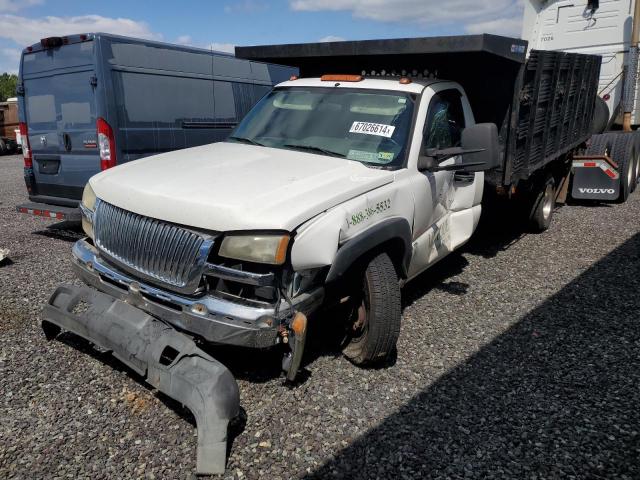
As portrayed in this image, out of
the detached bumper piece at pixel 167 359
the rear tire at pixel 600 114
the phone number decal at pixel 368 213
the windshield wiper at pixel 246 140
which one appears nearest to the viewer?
the detached bumper piece at pixel 167 359

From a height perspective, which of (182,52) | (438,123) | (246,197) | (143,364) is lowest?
(143,364)

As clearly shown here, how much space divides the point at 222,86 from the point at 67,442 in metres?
5.87

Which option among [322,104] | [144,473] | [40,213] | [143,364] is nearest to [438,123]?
[322,104]

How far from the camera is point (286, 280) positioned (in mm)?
2994

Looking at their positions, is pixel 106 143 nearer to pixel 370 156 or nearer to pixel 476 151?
pixel 370 156

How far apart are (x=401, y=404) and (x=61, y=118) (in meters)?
5.54

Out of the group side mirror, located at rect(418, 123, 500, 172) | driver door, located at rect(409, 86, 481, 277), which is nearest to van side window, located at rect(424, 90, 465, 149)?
driver door, located at rect(409, 86, 481, 277)

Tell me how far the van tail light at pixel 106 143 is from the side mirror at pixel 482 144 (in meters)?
4.08

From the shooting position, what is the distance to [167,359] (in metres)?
3.08

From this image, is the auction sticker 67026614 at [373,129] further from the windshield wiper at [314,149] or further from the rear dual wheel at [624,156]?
the rear dual wheel at [624,156]

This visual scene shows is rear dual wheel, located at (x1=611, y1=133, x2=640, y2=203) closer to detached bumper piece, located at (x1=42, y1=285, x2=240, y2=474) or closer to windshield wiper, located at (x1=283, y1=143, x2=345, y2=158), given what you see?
windshield wiper, located at (x1=283, y1=143, x2=345, y2=158)

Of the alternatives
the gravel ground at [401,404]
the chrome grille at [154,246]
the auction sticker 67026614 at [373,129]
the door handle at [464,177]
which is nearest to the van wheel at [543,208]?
the gravel ground at [401,404]

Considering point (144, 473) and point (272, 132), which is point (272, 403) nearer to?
point (144, 473)

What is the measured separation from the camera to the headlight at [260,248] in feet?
9.44
